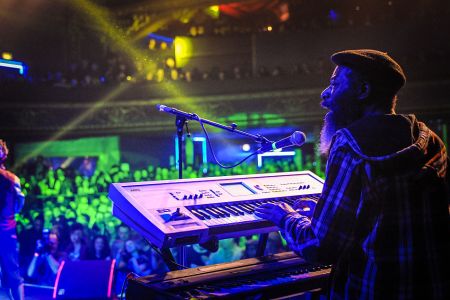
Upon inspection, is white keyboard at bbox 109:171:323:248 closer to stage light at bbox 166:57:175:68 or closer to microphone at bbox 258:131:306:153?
microphone at bbox 258:131:306:153

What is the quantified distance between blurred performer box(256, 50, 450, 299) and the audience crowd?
12.8 ft

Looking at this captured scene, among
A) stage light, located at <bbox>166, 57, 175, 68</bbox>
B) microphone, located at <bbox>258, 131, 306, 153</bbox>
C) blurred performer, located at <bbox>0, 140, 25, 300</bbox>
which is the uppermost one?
stage light, located at <bbox>166, 57, 175, 68</bbox>

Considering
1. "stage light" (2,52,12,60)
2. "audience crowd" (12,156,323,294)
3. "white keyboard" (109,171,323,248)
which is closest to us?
"white keyboard" (109,171,323,248)

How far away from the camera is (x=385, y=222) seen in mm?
1240

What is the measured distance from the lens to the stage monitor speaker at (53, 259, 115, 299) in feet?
13.9

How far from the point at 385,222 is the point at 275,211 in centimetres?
48

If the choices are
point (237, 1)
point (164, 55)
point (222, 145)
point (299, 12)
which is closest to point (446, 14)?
point (299, 12)

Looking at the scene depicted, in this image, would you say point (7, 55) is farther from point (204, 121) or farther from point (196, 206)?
point (196, 206)

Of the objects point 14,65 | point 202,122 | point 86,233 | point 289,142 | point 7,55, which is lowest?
point 86,233

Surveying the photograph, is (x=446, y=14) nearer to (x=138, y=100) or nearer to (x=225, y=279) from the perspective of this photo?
(x=138, y=100)

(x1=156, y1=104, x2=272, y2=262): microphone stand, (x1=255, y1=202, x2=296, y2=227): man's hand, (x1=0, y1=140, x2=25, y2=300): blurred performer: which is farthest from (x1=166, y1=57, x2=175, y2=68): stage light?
(x1=255, y1=202, x2=296, y2=227): man's hand

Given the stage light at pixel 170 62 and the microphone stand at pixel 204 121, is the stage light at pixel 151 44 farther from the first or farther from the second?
the microphone stand at pixel 204 121

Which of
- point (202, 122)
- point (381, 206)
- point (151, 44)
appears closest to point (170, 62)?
point (151, 44)

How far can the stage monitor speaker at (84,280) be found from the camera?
4223mm
